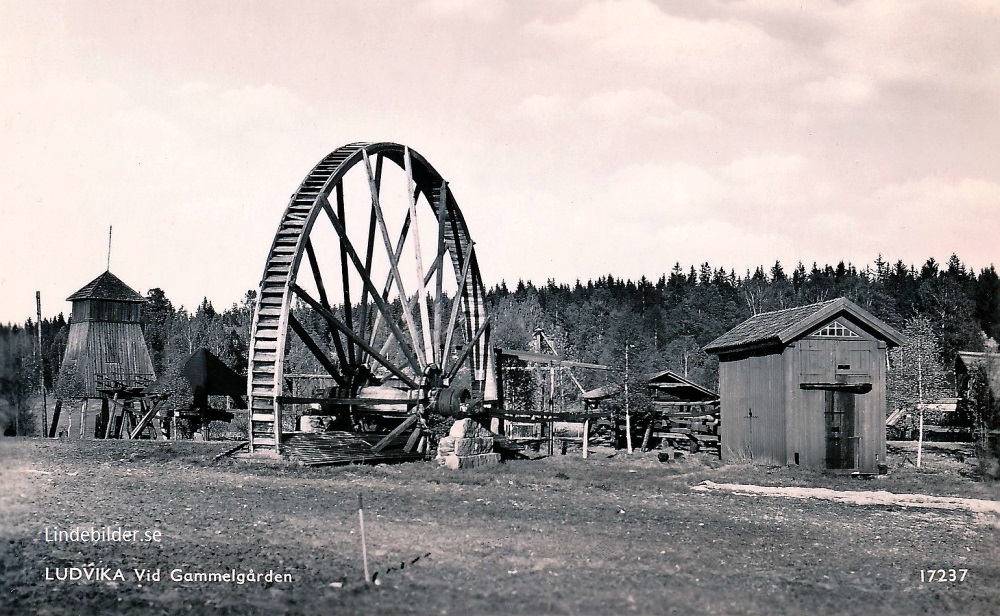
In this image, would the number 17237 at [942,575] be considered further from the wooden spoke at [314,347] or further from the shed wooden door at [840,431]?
the shed wooden door at [840,431]

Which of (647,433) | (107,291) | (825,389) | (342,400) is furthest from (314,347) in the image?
(107,291)

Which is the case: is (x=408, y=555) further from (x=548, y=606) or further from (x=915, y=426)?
(x=915, y=426)

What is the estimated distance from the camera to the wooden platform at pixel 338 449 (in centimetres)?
1839

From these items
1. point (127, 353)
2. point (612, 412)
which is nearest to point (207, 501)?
point (612, 412)

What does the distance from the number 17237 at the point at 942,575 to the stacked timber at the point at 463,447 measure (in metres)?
11.1

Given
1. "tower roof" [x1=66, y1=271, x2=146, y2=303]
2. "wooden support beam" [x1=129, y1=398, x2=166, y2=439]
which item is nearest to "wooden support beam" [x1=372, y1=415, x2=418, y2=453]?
"wooden support beam" [x1=129, y1=398, x2=166, y2=439]

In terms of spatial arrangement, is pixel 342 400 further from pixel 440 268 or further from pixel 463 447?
pixel 440 268

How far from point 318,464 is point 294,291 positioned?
380cm

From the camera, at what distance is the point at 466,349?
25.5 m

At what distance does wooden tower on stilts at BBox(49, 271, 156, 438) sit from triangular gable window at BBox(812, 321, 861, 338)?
102 ft

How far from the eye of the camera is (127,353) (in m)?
44.1

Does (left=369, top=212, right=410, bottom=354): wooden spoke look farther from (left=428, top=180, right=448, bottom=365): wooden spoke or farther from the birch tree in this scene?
the birch tree

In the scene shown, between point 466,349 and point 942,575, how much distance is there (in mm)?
16337

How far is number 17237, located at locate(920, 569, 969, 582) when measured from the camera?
10305 millimetres
